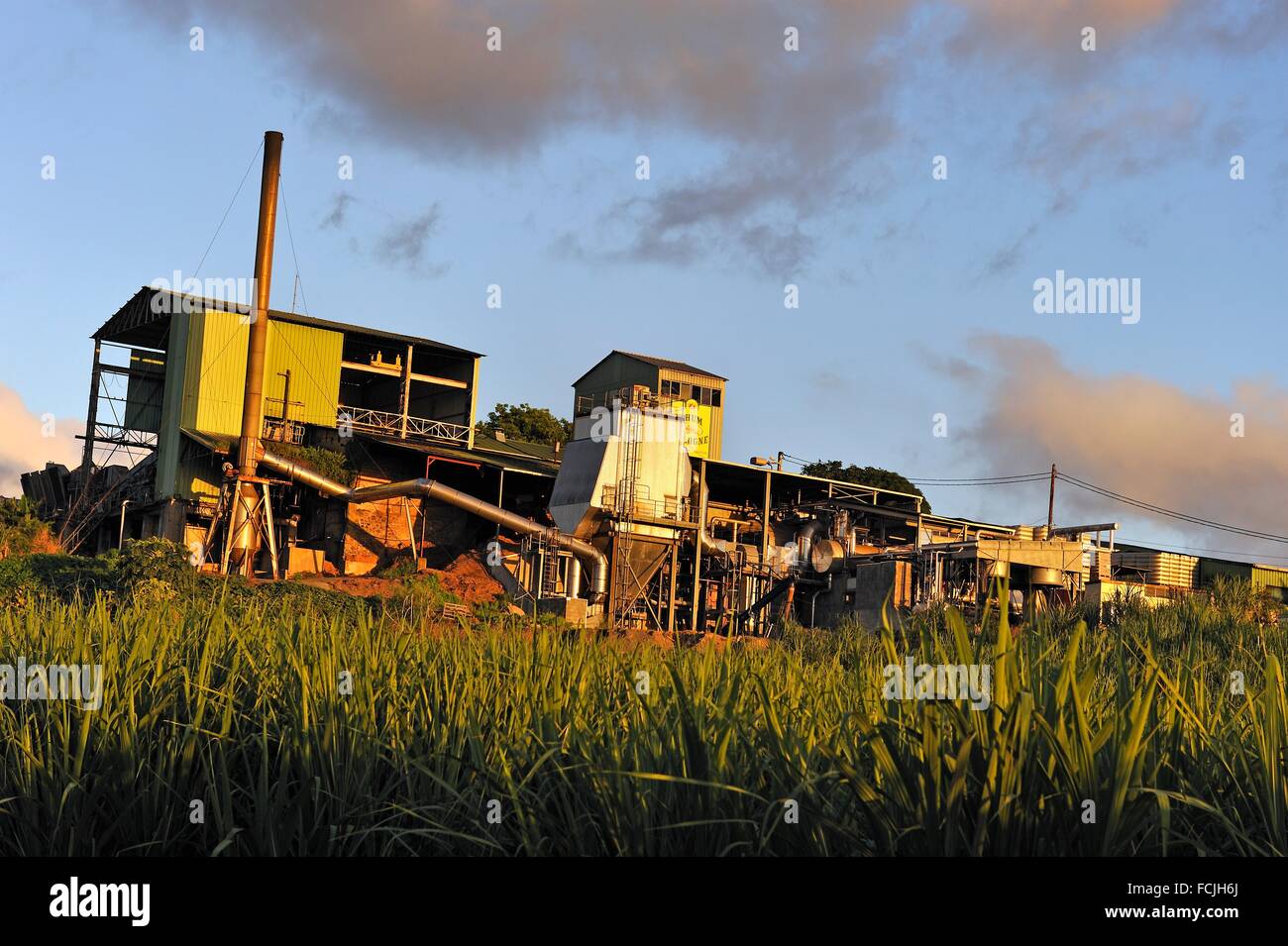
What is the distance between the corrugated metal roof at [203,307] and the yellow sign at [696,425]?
893cm

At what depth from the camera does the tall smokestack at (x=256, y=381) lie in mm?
40094

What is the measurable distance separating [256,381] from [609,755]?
37248 mm

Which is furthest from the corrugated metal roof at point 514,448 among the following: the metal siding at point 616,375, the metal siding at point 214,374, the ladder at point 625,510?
the ladder at point 625,510

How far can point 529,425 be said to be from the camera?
218 feet

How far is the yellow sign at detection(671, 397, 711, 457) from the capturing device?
144 ft

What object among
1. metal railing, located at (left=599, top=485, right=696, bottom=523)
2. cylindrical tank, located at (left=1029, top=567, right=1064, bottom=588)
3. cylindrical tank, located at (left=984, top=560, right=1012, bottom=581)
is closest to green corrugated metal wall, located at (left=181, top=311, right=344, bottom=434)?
metal railing, located at (left=599, top=485, right=696, bottom=523)

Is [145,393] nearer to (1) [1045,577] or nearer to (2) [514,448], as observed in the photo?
(2) [514,448]

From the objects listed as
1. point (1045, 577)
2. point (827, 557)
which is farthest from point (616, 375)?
point (1045, 577)

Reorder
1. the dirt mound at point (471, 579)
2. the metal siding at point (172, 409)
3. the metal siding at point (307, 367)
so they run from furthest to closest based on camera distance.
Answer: the metal siding at point (307, 367) < the metal siding at point (172, 409) < the dirt mound at point (471, 579)

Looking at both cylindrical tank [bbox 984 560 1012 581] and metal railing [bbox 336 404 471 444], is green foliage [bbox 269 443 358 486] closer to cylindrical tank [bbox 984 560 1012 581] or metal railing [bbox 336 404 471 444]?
metal railing [bbox 336 404 471 444]

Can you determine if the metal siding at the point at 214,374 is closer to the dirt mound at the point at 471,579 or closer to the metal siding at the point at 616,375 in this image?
the dirt mound at the point at 471,579

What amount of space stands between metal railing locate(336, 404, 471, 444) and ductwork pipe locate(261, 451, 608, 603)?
16.0 ft

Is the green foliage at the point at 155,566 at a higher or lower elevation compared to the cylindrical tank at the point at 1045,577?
lower
